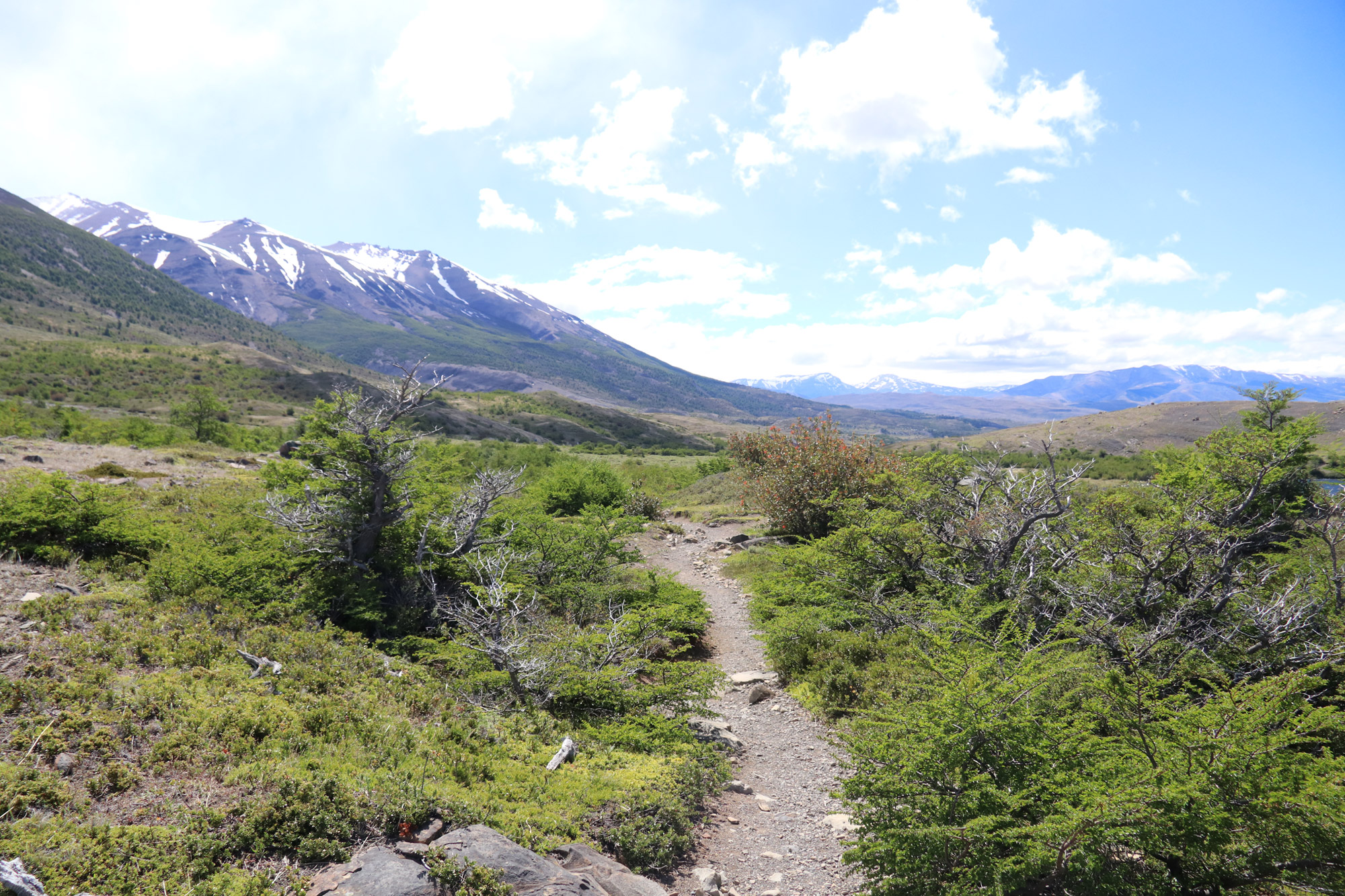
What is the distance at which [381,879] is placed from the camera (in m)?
3.89

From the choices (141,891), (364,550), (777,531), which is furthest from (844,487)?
(141,891)

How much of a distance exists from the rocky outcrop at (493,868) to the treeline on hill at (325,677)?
24cm

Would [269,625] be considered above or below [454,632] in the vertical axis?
above

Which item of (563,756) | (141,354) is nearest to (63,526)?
(563,756)

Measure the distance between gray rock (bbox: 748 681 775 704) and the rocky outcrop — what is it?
5100 millimetres

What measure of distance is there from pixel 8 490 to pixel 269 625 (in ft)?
20.6

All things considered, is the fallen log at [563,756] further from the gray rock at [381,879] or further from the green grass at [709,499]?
the green grass at [709,499]

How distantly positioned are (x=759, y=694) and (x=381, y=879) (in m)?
6.80

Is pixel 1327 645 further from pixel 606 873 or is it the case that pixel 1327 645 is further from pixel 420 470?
pixel 420 470

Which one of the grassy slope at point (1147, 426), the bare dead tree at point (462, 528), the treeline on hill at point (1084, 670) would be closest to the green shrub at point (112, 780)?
the treeline on hill at point (1084, 670)

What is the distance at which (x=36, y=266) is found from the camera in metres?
157

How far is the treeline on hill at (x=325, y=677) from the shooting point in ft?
14.3

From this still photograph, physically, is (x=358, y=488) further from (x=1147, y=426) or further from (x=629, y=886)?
(x=1147, y=426)

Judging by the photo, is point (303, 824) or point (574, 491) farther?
point (574, 491)
